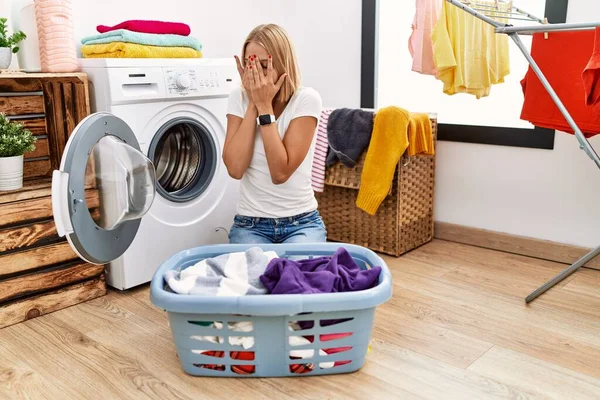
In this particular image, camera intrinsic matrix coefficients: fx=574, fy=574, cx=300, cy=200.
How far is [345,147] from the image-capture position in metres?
2.47

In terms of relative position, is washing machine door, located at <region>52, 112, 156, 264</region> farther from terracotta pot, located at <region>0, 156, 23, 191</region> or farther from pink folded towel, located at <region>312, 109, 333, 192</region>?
pink folded towel, located at <region>312, 109, 333, 192</region>

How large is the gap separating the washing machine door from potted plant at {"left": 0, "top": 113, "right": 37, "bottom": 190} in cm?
40

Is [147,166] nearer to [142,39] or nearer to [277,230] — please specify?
[277,230]

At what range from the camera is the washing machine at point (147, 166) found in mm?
1518

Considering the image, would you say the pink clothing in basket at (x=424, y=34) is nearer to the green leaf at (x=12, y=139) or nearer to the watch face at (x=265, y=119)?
the watch face at (x=265, y=119)

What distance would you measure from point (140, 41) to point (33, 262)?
868 mm

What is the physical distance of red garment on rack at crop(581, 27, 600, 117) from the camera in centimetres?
157

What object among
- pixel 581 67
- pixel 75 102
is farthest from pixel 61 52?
pixel 581 67

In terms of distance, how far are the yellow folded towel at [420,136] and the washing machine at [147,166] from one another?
0.75m

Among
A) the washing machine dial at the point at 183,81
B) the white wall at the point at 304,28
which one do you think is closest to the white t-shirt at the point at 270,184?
the washing machine dial at the point at 183,81

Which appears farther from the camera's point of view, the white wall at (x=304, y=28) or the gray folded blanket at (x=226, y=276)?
the white wall at (x=304, y=28)

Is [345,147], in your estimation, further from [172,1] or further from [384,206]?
[172,1]

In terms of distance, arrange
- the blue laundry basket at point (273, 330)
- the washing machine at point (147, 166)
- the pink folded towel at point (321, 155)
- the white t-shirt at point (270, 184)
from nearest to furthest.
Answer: the blue laundry basket at point (273, 330)
the washing machine at point (147, 166)
the white t-shirt at point (270, 184)
the pink folded towel at point (321, 155)

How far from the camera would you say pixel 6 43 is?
1.93 m
